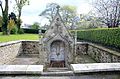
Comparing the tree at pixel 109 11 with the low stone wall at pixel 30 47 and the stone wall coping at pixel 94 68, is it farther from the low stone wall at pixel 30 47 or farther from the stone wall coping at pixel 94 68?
the stone wall coping at pixel 94 68

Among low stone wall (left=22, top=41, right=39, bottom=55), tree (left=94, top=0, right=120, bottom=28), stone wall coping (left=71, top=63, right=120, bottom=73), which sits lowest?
low stone wall (left=22, top=41, right=39, bottom=55)

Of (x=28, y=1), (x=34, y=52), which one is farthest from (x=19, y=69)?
(x=28, y=1)

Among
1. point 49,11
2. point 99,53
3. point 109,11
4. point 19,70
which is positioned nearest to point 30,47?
point 99,53

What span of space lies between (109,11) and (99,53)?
15932mm

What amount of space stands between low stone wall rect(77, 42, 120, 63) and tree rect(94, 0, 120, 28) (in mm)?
9107

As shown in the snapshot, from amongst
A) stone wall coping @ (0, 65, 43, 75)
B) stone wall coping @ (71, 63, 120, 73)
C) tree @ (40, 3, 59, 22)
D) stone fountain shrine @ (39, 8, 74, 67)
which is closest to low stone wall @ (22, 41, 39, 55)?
stone fountain shrine @ (39, 8, 74, 67)

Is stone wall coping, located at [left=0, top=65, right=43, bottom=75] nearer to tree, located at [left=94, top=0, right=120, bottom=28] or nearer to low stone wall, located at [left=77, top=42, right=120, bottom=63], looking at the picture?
low stone wall, located at [left=77, top=42, right=120, bottom=63]

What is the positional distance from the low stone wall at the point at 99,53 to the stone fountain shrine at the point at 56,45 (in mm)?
2298

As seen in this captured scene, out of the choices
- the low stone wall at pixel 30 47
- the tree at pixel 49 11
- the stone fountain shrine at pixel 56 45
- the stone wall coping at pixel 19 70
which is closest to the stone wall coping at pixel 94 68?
the stone wall coping at pixel 19 70

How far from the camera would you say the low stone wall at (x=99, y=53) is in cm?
1096

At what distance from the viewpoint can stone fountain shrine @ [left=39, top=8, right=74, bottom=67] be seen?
586 inches

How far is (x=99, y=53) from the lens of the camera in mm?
15172

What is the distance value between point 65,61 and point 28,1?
22027mm

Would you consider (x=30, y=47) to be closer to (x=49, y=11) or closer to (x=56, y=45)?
(x=56, y=45)
